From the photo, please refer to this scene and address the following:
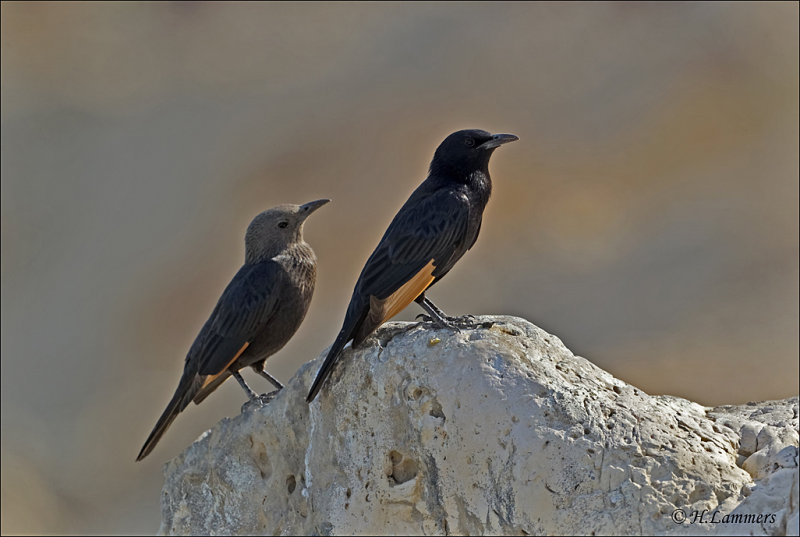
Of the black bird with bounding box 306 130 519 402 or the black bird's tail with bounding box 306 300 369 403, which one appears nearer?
the black bird's tail with bounding box 306 300 369 403

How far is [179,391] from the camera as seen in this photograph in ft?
23.3

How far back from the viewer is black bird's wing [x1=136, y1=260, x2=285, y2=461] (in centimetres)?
690

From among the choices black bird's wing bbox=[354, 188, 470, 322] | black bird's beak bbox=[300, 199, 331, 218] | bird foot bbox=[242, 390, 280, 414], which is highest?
black bird's beak bbox=[300, 199, 331, 218]

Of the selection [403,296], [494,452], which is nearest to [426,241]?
[403,296]

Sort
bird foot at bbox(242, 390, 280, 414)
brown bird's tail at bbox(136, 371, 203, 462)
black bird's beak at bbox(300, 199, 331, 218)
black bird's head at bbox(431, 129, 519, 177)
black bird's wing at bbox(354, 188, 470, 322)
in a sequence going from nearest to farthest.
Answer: black bird's wing at bbox(354, 188, 470, 322), bird foot at bbox(242, 390, 280, 414), black bird's head at bbox(431, 129, 519, 177), brown bird's tail at bbox(136, 371, 203, 462), black bird's beak at bbox(300, 199, 331, 218)

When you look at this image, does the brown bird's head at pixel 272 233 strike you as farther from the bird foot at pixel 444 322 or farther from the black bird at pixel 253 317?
the bird foot at pixel 444 322

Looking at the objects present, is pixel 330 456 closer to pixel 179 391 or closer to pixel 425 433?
pixel 425 433

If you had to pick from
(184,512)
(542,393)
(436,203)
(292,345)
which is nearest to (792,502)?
(542,393)

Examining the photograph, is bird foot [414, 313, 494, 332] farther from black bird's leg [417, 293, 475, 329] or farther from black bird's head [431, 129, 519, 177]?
black bird's head [431, 129, 519, 177]

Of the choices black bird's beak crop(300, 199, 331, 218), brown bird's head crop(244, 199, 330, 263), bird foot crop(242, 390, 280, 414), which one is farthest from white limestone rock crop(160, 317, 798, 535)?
black bird's beak crop(300, 199, 331, 218)

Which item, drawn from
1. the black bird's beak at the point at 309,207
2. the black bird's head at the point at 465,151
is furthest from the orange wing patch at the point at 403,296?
the black bird's beak at the point at 309,207

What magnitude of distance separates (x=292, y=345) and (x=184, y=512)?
32.5 feet

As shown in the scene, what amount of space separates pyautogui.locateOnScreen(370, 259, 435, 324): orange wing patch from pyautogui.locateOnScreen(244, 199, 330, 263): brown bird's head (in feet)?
5.03

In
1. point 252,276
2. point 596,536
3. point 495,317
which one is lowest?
point 596,536
